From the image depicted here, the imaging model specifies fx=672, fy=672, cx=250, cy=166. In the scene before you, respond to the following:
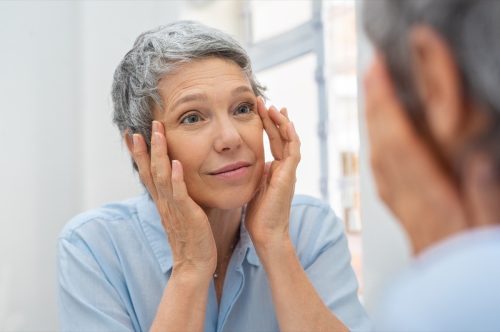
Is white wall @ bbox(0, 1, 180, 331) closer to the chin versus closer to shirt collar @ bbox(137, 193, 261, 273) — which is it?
shirt collar @ bbox(137, 193, 261, 273)

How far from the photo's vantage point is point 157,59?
133 cm

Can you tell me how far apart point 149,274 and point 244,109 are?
40 centimetres

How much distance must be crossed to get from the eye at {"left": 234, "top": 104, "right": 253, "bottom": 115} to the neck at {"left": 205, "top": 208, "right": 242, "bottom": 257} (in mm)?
221

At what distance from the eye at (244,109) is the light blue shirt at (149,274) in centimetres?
27

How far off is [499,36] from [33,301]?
6.64 feet

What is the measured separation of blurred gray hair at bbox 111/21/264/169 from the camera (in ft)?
4.34

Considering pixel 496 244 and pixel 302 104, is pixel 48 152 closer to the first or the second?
pixel 302 104

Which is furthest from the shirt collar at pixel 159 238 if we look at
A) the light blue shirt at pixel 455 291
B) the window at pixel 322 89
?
the light blue shirt at pixel 455 291

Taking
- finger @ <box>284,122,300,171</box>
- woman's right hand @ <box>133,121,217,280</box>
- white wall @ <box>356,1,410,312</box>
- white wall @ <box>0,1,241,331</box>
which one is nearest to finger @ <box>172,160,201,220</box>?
woman's right hand @ <box>133,121,217,280</box>

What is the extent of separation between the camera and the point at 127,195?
91.4 inches

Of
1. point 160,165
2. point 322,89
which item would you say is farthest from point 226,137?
point 322,89

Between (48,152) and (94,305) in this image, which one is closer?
(94,305)

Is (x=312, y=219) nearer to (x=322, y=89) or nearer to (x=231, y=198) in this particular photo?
(x=231, y=198)

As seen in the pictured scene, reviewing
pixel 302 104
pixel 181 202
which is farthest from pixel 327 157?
pixel 181 202
